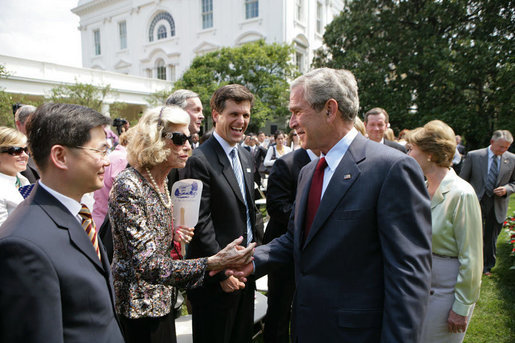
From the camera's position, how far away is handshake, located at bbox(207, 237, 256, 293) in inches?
86.8

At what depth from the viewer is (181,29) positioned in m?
39.6

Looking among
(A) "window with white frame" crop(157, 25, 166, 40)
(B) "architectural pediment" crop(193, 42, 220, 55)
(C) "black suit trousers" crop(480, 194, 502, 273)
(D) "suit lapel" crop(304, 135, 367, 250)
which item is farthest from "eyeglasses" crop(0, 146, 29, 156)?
(A) "window with white frame" crop(157, 25, 166, 40)

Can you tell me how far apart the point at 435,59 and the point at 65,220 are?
69.5 ft

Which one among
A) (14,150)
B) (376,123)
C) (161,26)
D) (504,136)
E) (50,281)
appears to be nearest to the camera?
(50,281)

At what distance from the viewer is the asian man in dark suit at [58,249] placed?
3.73ft

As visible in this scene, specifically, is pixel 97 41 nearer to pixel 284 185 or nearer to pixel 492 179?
pixel 492 179

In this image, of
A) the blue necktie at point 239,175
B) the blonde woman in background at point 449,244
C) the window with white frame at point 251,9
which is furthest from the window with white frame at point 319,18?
the blonde woman in background at point 449,244

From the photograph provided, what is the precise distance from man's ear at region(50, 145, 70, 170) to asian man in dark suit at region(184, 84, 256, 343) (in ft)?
3.94

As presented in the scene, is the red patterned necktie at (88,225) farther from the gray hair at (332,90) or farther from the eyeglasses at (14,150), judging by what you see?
the eyeglasses at (14,150)

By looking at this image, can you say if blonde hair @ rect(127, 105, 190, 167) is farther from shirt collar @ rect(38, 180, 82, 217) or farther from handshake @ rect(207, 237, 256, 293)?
handshake @ rect(207, 237, 256, 293)

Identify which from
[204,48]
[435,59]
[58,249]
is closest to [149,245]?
[58,249]

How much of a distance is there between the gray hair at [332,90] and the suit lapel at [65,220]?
137 centimetres

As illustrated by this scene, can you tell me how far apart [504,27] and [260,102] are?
1637cm

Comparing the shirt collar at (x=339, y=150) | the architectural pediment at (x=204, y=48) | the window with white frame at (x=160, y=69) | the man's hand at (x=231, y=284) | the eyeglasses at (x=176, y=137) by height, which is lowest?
the man's hand at (x=231, y=284)
